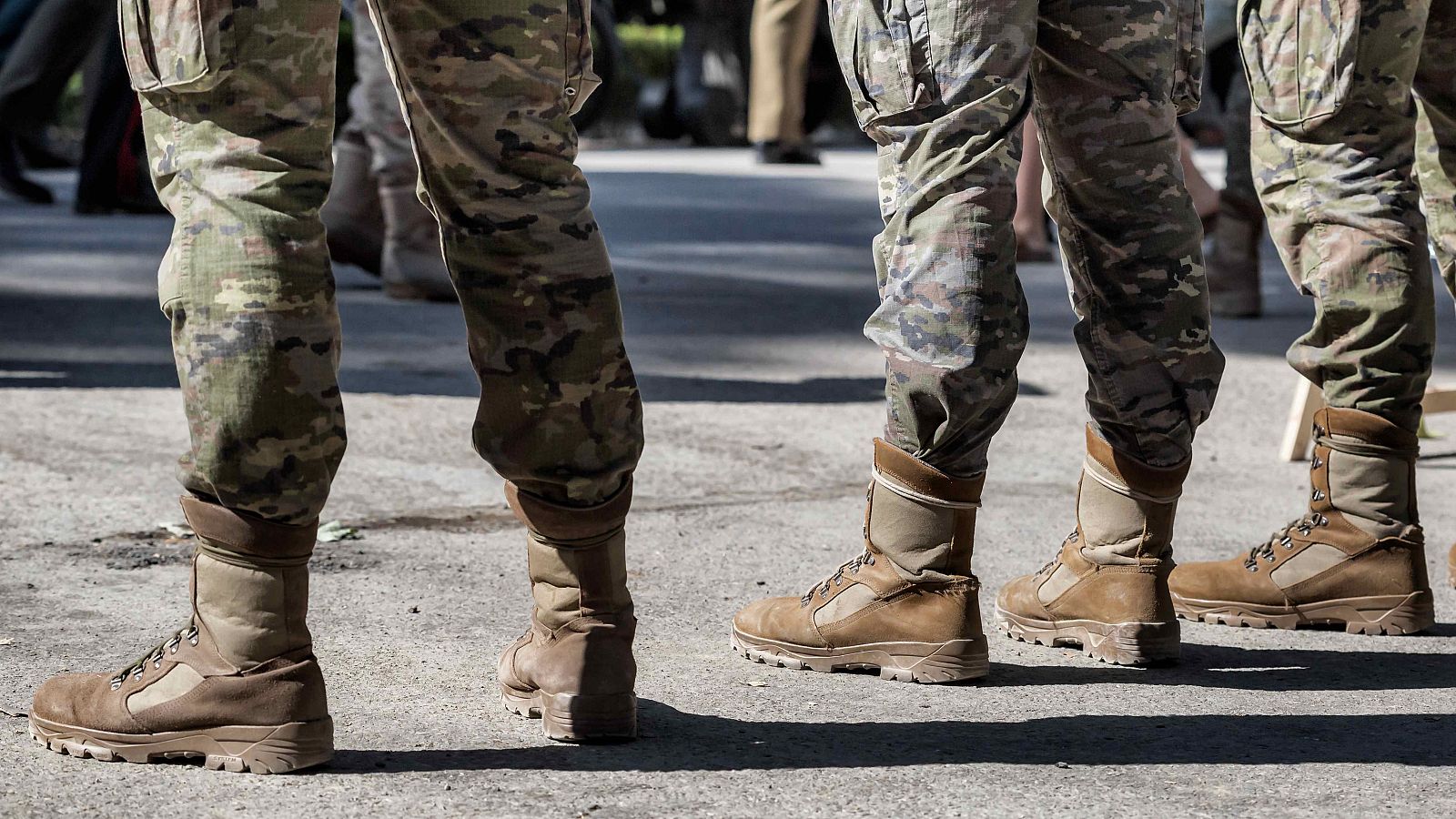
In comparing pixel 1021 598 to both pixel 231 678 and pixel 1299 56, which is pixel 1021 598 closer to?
pixel 1299 56

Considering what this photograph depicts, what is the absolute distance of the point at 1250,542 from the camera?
3.53m

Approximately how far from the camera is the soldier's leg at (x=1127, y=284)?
8.27 feet

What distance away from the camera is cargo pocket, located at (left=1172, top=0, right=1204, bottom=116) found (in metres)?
2.59

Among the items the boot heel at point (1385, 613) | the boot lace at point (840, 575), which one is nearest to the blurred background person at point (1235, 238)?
the boot heel at point (1385, 613)

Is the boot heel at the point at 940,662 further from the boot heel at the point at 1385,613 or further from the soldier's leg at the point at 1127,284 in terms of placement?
the boot heel at the point at 1385,613

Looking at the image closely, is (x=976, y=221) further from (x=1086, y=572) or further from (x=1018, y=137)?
(x=1086, y=572)

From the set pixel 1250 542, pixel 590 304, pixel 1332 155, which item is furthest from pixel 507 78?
pixel 1250 542

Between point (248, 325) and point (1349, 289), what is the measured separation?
1670mm

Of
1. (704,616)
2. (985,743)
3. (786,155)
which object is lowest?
(786,155)

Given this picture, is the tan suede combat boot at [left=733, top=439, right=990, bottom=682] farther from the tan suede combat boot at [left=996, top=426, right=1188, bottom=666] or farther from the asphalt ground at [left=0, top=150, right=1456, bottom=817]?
the tan suede combat boot at [left=996, top=426, right=1188, bottom=666]

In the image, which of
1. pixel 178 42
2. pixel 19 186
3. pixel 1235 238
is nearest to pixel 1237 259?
pixel 1235 238

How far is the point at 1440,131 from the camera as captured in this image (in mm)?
3160

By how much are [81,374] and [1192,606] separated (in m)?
2.99

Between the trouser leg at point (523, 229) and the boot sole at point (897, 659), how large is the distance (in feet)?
1.78
